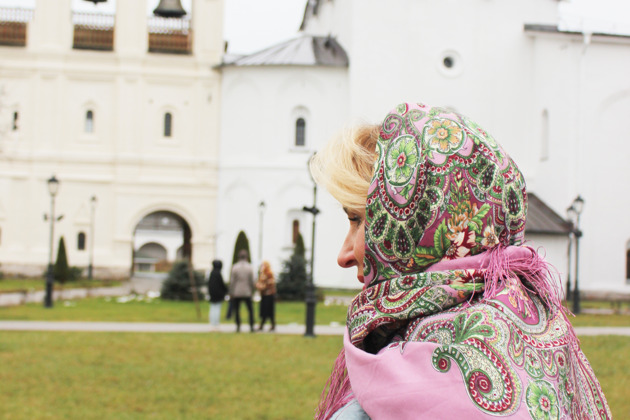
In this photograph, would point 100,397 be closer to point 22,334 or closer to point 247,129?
point 22,334

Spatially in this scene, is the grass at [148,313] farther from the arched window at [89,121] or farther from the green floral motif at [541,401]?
the green floral motif at [541,401]

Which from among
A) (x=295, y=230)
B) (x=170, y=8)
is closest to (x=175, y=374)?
(x=170, y=8)

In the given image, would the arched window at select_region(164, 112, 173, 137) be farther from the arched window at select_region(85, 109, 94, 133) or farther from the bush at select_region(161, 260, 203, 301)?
the bush at select_region(161, 260, 203, 301)

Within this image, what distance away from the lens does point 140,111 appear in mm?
32688

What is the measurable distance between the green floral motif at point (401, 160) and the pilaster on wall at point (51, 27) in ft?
109

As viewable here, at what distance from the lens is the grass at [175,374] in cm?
754

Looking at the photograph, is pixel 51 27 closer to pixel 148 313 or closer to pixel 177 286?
pixel 177 286

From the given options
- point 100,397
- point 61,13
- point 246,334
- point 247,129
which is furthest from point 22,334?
point 61,13

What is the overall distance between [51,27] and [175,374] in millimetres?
26472

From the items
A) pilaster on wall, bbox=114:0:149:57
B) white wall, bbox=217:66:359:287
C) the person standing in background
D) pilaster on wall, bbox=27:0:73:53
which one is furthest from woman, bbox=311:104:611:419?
pilaster on wall, bbox=27:0:73:53

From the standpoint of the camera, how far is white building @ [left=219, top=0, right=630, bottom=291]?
30219 millimetres

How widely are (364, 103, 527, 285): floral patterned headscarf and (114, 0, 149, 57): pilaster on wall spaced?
32426mm

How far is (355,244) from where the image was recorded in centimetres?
172

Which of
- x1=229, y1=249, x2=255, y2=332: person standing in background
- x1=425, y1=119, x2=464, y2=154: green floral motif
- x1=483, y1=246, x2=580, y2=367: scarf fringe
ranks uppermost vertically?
x1=425, y1=119, x2=464, y2=154: green floral motif
